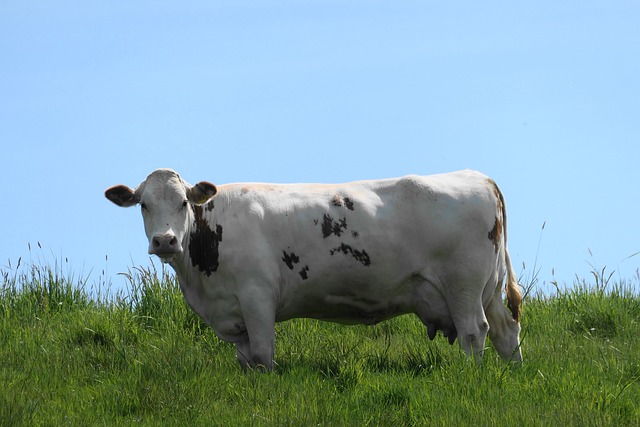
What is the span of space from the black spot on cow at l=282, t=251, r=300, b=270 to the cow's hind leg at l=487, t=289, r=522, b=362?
2.53m

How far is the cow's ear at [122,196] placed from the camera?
29.5 feet

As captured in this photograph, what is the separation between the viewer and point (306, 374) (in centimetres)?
841

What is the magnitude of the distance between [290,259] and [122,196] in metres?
1.87

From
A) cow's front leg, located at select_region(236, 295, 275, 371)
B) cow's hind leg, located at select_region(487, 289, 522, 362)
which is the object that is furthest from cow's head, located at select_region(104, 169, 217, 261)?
cow's hind leg, located at select_region(487, 289, 522, 362)

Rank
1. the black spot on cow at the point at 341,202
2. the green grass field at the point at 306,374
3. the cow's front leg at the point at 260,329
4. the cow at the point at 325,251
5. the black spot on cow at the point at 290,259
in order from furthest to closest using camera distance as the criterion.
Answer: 1. the black spot on cow at the point at 341,202
2. the black spot on cow at the point at 290,259
3. the cow at the point at 325,251
4. the cow's front leg at the point at 260,329
5. the green grass field at the point at 306,374

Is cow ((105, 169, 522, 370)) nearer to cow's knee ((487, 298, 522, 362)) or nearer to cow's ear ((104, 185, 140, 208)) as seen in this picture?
cow's ear ((104, 185, 140, 208))

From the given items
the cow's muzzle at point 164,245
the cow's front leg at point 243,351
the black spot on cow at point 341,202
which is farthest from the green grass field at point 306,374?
the black spot on cow at point 341,202

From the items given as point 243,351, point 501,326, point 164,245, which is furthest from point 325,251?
point 501,326

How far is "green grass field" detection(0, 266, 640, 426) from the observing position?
7.26m

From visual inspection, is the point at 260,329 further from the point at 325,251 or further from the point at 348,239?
the point at 348,239

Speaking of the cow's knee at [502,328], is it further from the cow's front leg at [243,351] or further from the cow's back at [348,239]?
the cow's front leg at [243,351]

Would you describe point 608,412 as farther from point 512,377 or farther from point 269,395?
point 269,395

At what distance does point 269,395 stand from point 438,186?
10.4 ft

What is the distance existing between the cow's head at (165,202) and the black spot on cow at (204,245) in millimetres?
149
